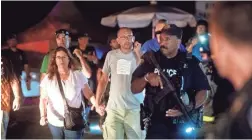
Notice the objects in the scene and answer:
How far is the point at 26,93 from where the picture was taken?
12992 millimetres

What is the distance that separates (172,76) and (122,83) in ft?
4.84

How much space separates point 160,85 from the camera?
180 inches

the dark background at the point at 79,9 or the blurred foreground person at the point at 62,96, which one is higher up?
the dark background at the point at 79,9

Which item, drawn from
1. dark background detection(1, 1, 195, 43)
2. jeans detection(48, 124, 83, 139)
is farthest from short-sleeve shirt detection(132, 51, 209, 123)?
dark background detection(1, 1, 195, 43)

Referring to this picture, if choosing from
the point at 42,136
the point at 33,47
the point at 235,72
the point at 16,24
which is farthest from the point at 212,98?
the point at 16,24

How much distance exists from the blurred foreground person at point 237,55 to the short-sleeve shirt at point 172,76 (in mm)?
2418

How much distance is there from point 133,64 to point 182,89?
1455 mm

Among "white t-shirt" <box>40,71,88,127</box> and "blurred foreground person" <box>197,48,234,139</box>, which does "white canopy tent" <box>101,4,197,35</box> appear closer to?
"blurred foreground person" <box>197,48,234,139</box>

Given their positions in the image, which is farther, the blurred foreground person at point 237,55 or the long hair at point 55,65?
the long hair at point 55,65

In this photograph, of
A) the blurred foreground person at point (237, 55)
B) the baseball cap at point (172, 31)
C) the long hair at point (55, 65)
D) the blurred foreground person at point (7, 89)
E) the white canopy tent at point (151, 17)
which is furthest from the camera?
the white canopy tent at point (151, 17)

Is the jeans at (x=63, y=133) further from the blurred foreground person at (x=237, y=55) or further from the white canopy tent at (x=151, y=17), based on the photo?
the white canopy tent at (x=151, y=17)

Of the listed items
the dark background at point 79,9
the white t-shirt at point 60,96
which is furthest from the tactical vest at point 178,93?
the dark background at point 79,9

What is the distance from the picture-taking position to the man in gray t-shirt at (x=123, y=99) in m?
6.03

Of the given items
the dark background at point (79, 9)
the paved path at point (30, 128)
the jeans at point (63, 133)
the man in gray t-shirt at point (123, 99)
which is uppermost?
the dark background at point (79, 9)
